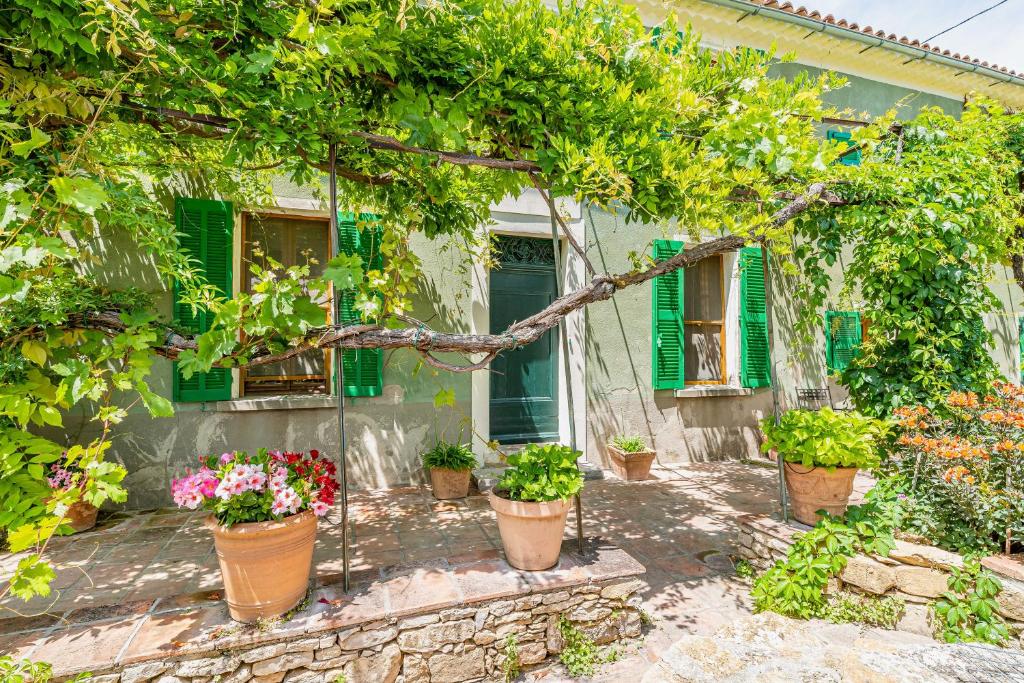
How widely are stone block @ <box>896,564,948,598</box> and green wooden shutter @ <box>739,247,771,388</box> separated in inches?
137

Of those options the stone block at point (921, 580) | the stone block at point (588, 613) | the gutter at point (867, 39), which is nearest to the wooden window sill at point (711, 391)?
the stone block at point (921, 580)

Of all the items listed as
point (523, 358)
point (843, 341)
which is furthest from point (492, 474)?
point (843, 341)

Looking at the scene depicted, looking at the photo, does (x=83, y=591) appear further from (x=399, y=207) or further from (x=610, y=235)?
(x=610, y=235)

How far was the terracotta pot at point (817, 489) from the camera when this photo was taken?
3109 mm

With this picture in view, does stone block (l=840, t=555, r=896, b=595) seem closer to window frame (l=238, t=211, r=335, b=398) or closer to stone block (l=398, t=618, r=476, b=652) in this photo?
stone block (l=398, t=618, r=476, b=652)

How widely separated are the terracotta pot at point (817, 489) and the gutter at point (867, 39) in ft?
17.4

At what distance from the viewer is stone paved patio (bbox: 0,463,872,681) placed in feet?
9.05

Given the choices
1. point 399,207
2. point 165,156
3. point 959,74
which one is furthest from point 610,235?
point 959,74

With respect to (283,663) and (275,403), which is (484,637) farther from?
(275,403)

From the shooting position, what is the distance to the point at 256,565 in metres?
2.20

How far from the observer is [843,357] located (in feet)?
21.8

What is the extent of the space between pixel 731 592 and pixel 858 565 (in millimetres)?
748

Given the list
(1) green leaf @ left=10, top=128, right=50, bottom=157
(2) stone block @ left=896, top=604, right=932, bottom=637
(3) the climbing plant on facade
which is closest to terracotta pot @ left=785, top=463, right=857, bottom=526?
(2) stone block @ left=896, top=604, right=932, bottom=637

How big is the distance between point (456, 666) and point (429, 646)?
0.59 ft
